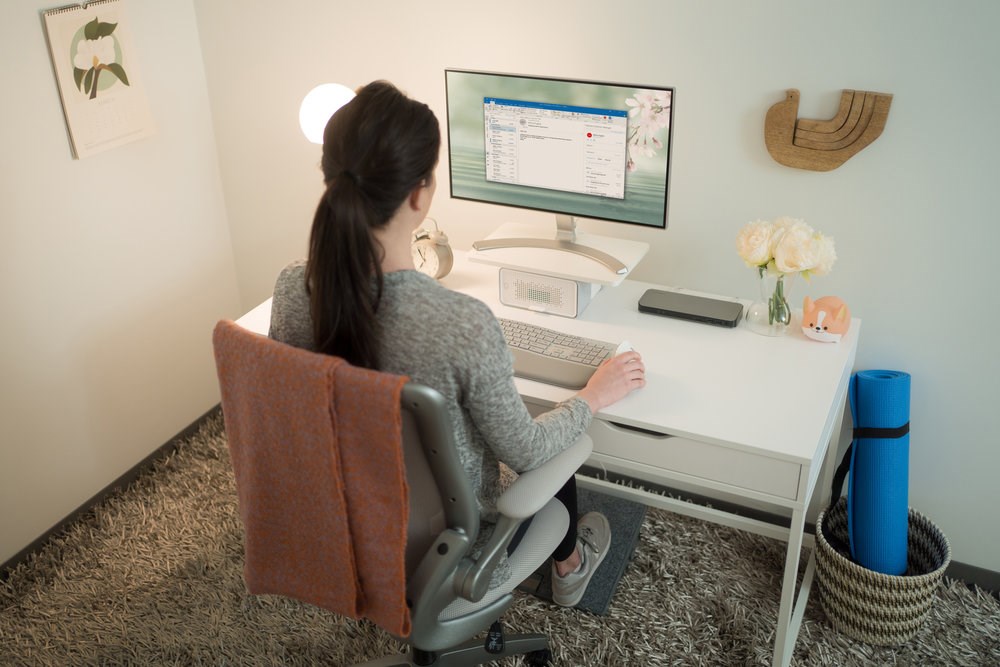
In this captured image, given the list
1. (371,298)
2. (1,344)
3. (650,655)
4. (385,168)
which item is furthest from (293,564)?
(1,344)

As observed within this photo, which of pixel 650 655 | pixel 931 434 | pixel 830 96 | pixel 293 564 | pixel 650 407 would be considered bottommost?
pixel 650 655

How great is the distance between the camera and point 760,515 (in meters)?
2.46

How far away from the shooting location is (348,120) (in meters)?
1.37

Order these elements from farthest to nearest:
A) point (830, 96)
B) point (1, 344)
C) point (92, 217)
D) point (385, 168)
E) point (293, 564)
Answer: point (92, 217) → point (1, 344) → point (830, 96) → point (293, 564) → point (385, 168)

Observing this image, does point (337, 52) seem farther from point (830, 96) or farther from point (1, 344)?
point (830, 96)

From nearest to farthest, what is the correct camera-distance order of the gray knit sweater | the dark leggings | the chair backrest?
the chair backrest → the gray knit sweater → the dark leggings

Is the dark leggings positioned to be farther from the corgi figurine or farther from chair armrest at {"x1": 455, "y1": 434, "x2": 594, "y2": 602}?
the corgi figurine

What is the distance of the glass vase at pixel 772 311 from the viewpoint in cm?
198

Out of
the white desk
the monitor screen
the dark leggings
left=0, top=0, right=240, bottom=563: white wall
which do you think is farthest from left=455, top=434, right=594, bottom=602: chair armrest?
left=0, top=0, right=240, bottom=563: white wall

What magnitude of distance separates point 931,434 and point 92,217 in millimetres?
2187

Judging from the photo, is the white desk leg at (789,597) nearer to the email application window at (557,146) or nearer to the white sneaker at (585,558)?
the white sneaker at (585,558)

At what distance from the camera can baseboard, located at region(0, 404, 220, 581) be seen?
230 centimetres

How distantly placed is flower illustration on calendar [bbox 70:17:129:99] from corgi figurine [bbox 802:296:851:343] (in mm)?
1812

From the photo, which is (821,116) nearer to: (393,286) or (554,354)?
(554,354)
